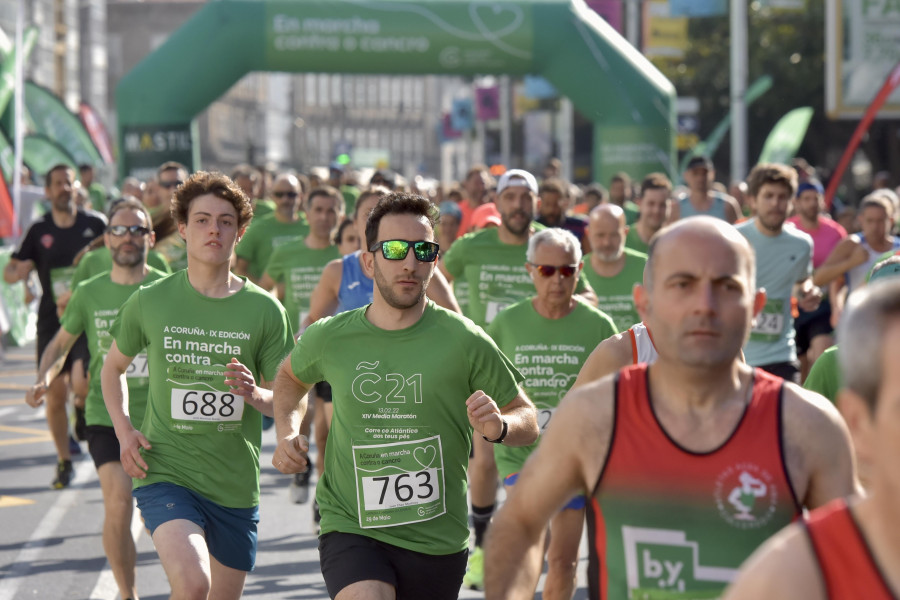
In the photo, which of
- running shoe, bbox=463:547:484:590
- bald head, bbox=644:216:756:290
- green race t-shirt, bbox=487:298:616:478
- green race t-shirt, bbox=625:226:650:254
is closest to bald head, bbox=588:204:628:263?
green race t-shirt, bbox=487:298:616:478

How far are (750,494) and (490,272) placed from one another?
5883mm

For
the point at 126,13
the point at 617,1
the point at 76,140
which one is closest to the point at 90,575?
the point at 76,140

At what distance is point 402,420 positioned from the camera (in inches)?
185

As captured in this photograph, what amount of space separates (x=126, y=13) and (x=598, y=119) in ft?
243

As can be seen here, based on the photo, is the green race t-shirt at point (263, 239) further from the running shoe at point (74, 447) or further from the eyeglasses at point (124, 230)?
the eyeglasses at point (124, 230)

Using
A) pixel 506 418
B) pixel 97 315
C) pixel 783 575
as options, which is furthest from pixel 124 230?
pixel 783 575

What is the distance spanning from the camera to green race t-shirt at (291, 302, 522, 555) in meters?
4.68

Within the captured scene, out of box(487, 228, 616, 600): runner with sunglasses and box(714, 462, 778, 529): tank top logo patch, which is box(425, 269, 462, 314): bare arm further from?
box(714, 462, 778, 529): tank top logo patch

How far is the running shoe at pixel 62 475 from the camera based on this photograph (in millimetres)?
10023

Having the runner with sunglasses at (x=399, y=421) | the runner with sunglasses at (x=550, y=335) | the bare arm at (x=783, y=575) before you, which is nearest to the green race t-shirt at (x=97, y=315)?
the runner with sunglasses at (x=550, y=335)

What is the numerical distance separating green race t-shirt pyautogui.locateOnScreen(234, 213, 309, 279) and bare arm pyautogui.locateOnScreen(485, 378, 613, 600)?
28.0 feet

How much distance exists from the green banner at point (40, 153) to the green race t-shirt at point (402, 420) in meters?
21.1

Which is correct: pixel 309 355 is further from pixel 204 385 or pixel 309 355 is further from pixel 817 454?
pixel 817 454

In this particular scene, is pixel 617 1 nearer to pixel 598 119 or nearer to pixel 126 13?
pixel 598 119
